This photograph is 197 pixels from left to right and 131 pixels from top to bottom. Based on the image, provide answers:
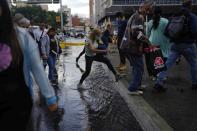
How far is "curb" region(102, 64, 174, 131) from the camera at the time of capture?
249 inches

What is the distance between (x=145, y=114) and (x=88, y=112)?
45.1 inches

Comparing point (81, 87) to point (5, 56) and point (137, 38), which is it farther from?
point (5, 56)

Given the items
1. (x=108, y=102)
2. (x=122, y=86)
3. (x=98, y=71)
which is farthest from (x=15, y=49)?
(x=98, y=71)

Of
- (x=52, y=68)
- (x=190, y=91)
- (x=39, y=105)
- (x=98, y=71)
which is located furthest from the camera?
(x=98, y=71)

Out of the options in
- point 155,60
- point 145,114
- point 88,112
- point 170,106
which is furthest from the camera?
point 155,60

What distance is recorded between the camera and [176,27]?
346 inches

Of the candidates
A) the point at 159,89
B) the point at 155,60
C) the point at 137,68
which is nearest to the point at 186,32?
the point at 155,60

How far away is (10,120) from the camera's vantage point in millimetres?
3258

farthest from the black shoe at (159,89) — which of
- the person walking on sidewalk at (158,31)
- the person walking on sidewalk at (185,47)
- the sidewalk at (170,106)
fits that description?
the person walking on sidewalk at (158,31)

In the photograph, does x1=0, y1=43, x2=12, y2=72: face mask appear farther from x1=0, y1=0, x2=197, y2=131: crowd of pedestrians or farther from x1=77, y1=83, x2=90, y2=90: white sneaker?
x1=77, y1=83, x2=90, y2=90: white sneaker

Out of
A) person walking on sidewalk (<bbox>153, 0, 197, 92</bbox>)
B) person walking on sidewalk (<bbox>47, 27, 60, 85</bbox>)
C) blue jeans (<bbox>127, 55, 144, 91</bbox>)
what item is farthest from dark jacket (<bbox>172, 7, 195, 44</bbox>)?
person walking on sidewalk (<bbox>47, 27, 60, 85</bbox>)

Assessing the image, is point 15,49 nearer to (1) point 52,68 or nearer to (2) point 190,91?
(2) point 190,91

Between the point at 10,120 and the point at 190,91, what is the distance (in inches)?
252

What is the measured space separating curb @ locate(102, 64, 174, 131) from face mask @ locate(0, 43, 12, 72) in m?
3.42
